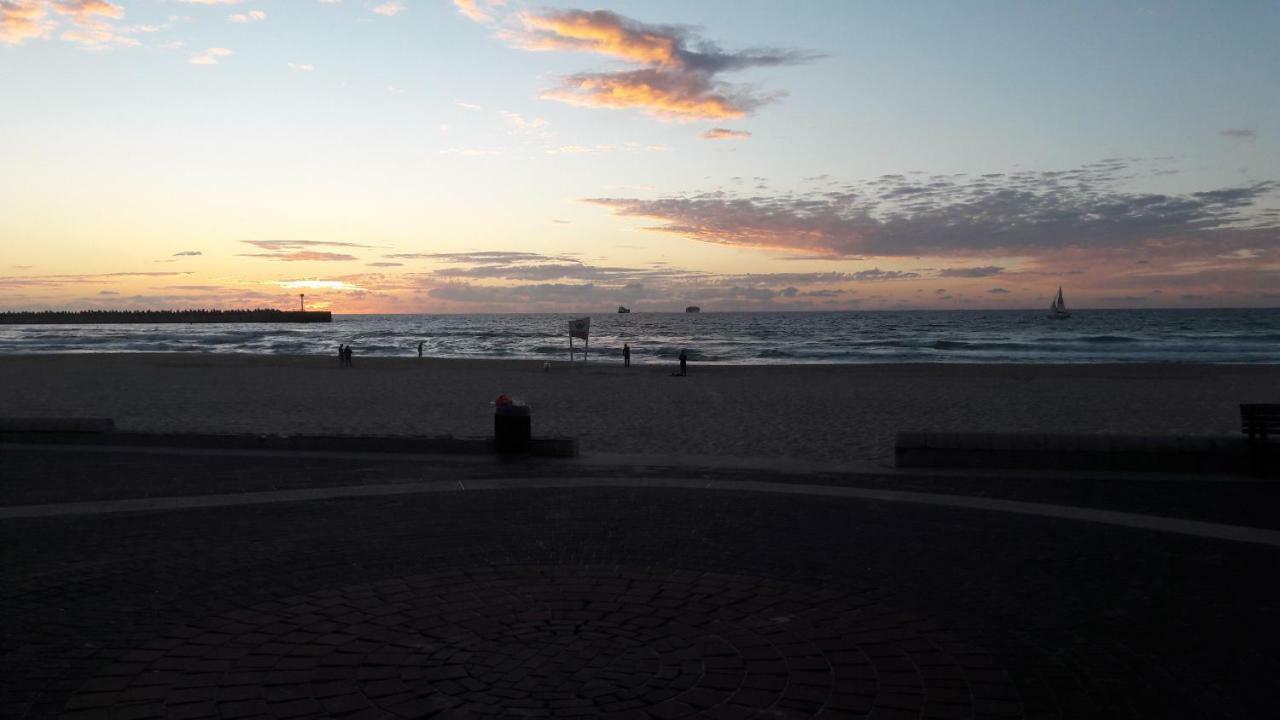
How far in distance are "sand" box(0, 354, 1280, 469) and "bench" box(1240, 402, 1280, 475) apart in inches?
162

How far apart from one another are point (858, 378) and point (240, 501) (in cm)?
2715

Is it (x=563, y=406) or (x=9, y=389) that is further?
(x=9, y=389)

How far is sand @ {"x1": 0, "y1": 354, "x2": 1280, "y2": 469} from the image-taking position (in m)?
16.8

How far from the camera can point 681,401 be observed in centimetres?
2359

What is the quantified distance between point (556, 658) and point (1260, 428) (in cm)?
922

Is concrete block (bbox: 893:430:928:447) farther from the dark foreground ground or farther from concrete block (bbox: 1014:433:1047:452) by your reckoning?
the dark foreground ground

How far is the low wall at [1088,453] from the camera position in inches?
411

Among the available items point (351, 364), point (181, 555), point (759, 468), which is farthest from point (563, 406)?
point (351, 364)

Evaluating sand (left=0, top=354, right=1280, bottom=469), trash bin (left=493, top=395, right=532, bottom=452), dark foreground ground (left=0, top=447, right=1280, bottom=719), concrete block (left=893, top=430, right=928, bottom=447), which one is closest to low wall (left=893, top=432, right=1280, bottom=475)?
concrete block (left=893, top=430, right=928, bottom=447)

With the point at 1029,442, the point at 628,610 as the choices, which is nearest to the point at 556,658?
the point at 628,610

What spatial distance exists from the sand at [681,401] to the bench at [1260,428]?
4.12m

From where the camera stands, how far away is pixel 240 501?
8.89 m

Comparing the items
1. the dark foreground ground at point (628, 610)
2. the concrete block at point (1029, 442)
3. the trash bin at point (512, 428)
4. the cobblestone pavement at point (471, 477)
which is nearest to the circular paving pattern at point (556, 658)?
the dark foreground ground at point (628, 610)

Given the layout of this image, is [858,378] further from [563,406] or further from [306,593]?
[306,593]
